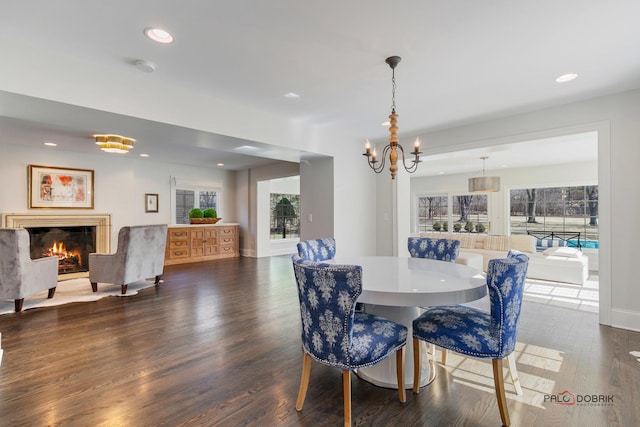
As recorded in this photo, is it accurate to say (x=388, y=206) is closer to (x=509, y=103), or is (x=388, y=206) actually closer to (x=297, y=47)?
(x=509, y=103)

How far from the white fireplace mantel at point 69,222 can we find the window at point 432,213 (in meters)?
8.59

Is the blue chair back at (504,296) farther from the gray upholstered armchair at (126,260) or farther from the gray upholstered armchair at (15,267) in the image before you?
the gray upholstered armchair at (15,267)

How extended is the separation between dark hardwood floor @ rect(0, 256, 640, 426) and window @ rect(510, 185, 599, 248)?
191 inches

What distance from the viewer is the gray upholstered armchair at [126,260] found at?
15.1 ft

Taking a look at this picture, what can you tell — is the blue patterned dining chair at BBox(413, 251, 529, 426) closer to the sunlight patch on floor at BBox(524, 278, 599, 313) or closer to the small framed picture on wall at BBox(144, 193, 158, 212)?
the sunlight patch on floor at BBox(524, 278, 599, 313)

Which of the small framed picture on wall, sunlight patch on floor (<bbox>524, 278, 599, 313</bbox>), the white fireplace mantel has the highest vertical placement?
the small framed picture on wall

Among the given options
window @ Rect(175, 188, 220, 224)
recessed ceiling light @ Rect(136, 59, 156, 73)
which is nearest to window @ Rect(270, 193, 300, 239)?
window @ Rect(175, 188, 220, 224)

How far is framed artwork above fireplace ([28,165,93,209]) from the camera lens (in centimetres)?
559

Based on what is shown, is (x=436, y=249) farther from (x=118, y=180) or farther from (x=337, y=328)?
(x=118, y=180)

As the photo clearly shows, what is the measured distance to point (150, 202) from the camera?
744 centimetres

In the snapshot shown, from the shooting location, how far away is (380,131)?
15.8 feet

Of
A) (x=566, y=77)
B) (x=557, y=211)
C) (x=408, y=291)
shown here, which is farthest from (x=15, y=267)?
(x=557, y=211)

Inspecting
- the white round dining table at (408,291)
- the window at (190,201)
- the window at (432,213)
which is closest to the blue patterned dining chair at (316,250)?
the white round dining table at (408,291)

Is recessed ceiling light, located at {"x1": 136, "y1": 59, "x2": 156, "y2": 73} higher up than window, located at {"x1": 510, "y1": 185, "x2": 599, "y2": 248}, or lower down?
higher up
